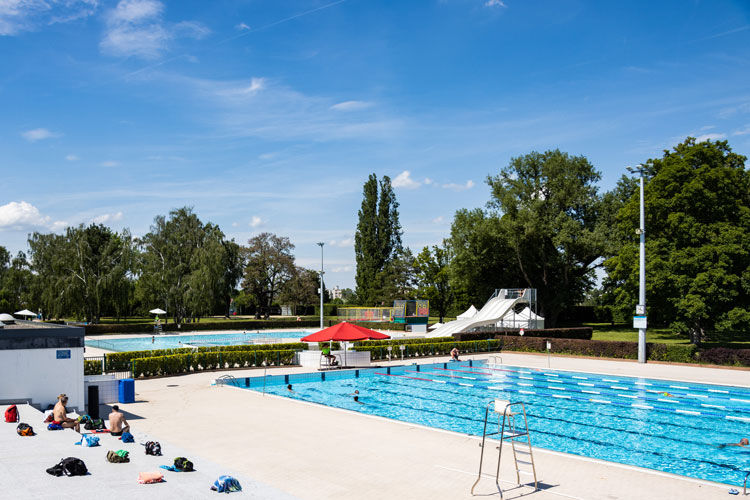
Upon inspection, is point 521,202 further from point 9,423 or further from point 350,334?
point 9,423

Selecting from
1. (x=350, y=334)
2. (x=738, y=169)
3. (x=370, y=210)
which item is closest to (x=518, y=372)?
(x=350, y=334)

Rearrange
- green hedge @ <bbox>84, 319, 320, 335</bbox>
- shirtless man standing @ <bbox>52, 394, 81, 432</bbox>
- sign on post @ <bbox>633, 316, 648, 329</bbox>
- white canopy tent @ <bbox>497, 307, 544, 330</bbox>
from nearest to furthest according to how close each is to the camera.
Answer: shirtless man standing @ <bbox>52, 394, 81, 432</bbox>
sign on post @ <bbox>633, 316, 648, 329</bbox>
white canopy tent @ <bbox>497, 307, 544, 330</bbox>
green hedge @ <bbox>84, 319, 320, 335</bbox>

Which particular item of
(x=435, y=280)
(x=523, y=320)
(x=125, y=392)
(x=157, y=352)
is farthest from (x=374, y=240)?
(x=125, y=392)

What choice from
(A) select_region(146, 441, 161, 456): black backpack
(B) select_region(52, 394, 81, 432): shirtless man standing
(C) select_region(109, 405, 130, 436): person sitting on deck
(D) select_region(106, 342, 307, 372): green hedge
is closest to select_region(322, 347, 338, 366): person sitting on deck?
(D) select_region(106, 342, 307, 372): green hedge

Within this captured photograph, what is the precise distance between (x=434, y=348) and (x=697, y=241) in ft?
55.3

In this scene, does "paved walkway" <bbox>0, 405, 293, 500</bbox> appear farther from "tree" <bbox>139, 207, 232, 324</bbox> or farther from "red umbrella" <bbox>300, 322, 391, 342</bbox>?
"tree" <bbox>139, 207, 232, 324</bbox>

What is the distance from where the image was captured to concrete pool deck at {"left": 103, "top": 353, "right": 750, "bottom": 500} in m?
9.66

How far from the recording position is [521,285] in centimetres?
5894

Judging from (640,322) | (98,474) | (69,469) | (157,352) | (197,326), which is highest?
(640,322)

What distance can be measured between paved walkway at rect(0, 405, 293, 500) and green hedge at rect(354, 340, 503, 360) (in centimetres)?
2039

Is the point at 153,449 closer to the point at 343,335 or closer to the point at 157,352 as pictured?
the point at 343,335

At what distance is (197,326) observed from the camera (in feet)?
190

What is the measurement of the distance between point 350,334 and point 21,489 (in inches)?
750

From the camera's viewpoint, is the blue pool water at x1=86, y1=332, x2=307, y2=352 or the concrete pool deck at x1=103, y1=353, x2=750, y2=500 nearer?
the concrete pool deck at x1=103, y1=353, x2=750, y2=500
